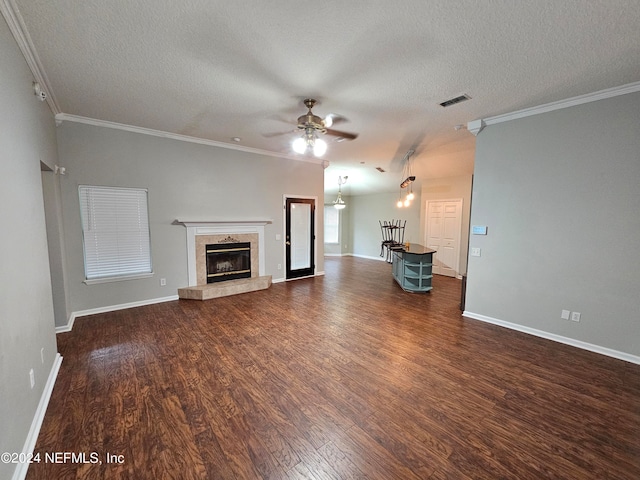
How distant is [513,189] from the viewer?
3.66 metres

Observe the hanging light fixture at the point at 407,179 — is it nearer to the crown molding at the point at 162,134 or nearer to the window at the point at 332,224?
the crown molding at the point at 162,134

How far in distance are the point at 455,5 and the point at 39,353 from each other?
4078 mm

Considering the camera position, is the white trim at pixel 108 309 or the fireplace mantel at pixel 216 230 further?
the fireplace mantel at pixel 216 230

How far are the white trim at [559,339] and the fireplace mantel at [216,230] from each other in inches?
164

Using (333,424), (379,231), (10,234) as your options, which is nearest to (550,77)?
(333,424)

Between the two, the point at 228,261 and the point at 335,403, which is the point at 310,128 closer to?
the point at 335,403

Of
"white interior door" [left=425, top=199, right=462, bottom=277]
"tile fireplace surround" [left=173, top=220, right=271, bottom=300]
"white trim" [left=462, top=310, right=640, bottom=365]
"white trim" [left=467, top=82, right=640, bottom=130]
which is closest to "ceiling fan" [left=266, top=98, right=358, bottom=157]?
"white trim" [left=467, top=82, right=640, bottom=130]

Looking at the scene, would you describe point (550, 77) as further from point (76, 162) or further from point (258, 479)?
point (76, 162)

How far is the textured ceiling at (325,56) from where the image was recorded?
1835mm

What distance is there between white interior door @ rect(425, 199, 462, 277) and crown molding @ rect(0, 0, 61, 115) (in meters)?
7.78

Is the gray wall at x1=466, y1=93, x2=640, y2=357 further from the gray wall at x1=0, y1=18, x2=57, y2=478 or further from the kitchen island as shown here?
the gray wall at x1=0, y1=18, x2=57, y2=478

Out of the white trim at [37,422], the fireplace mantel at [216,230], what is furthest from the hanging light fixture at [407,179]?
the white trim at [37,422]

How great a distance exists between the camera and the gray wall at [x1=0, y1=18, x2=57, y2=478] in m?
1.53

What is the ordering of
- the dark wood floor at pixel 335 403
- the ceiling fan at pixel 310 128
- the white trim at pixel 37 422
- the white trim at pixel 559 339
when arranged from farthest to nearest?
1. the ceiling fan at pixel 310 128
2. the white trim at pixel 559 339
3. the dark wood floor at pixel 335 403
4. the white trim at pixel 37 422
